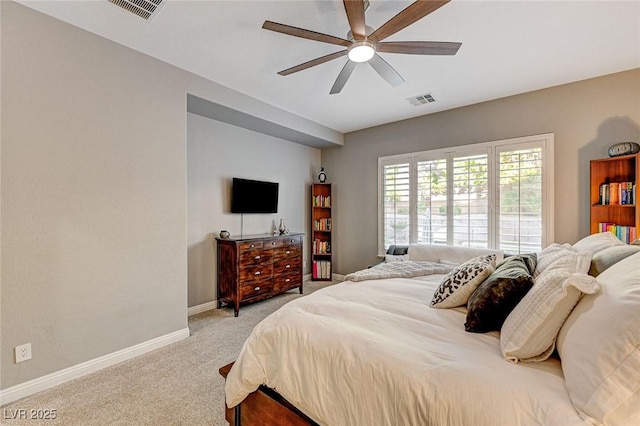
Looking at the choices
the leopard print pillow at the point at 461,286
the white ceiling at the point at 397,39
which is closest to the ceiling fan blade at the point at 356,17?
the white ceiling at the point at 397,39

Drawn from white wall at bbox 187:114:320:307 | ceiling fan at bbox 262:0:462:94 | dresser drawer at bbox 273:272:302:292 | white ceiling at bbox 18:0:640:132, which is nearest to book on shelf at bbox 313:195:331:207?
white wall at bbox 187:114:320:307

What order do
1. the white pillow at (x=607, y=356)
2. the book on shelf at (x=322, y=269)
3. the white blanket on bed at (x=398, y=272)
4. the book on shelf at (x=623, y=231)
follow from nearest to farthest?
1. the white pillow at (x=607, y=356)
2. the white blanket on bed at (x=398, y=272)
3. the book on shelf at (x=623, y=231)
4. the book on shelf at (x=322, y=269)

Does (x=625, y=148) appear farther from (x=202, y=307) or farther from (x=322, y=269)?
(x=202, y=307)

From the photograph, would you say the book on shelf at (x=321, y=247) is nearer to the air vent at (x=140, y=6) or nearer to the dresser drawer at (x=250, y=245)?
the dresser drawer at (x=250, y=245)

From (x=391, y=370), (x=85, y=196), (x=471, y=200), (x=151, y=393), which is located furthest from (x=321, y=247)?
(x=391, y=370)

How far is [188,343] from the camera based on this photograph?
2910mm

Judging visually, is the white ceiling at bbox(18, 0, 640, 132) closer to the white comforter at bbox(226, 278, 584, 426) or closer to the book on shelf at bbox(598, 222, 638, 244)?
the book on shelf at bbox(598, 222, 638, 244)

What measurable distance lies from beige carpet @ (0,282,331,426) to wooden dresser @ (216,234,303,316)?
34.4 inches

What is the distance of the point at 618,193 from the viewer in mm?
2883

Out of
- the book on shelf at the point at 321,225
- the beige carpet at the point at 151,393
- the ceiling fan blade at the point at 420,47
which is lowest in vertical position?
the beige carpet at the point at 151,393

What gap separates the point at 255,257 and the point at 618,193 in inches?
160

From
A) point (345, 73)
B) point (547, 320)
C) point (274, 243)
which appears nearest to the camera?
point (547, 320)

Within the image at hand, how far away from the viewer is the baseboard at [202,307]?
12.1 feet

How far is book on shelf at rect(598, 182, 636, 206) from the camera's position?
2798 mm
